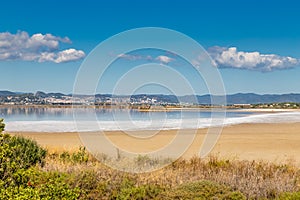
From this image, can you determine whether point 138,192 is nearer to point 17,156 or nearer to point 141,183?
point 141,183

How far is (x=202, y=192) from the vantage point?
8031 millimetres

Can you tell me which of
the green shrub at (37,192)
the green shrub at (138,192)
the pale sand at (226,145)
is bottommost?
the pale sand at (226,145)

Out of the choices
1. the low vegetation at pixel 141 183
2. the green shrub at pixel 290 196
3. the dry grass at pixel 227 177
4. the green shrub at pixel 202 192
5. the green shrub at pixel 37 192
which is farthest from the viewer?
the dry grass at pixel 227 177

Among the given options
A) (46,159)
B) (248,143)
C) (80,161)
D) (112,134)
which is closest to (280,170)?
(80,161)

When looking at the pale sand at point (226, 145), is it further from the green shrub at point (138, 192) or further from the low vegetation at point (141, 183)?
the green shrub at point (138, 192)

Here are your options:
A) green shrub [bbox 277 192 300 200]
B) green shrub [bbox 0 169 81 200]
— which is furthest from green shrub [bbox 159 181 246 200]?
green shrub [bbox 0 169 81 200]

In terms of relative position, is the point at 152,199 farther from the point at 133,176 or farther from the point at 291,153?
the point at 291,153

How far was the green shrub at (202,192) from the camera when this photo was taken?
7.93 meters

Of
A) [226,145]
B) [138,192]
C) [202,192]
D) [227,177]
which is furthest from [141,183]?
[226,145]

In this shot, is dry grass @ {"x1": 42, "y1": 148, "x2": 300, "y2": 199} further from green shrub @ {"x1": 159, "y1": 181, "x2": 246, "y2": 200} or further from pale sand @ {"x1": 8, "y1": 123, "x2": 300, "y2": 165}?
pale sand @ {"x1": 8, "y1": 123, "x2": 300, "y2": 165}

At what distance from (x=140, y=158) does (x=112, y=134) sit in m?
18.5

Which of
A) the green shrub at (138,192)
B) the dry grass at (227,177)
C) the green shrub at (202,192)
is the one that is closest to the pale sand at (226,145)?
the dry grass at (227,177)

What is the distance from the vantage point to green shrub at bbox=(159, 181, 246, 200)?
7925 mm

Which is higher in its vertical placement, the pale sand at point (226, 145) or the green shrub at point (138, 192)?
→ the green shrub at point (138, 192)
